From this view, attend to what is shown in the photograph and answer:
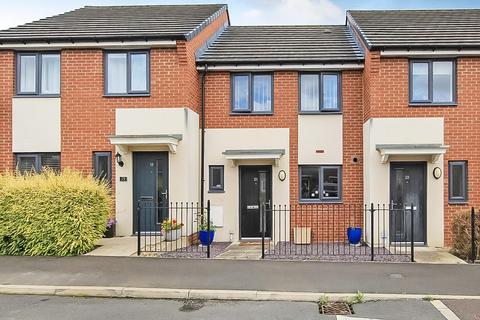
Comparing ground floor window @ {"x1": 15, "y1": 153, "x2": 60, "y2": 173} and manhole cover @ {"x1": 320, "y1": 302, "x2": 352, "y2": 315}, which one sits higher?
ground floor window @ {"x1": 15, "y1": 153, "x2": 60, "y2": 173}

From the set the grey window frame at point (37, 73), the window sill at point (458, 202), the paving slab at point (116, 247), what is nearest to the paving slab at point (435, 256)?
the window sill at point (458, 202)

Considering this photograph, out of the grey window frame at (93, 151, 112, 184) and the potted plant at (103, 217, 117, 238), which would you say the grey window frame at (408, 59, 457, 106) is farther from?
the potted plant at (103, 217, 117, 238)

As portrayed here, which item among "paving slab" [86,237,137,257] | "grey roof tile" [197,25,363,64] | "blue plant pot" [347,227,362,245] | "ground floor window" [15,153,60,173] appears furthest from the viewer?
"grey roof tile" [197,25,363,64]

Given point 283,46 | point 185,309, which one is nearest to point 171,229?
point 185,309

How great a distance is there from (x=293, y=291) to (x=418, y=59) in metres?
8.04

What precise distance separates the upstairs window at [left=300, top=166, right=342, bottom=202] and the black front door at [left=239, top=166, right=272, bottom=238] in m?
1.05

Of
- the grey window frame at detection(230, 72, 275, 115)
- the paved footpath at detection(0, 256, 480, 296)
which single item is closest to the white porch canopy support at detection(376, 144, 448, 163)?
the paved footpath at detection(0, 256, 480, 296)

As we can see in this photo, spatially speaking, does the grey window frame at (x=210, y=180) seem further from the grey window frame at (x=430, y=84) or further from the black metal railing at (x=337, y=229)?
the grey window frame at (x=430, y=84)

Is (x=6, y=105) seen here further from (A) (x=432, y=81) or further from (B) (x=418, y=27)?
(B) (x=418, y=27)

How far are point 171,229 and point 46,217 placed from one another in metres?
2.89

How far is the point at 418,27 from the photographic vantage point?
14.0m

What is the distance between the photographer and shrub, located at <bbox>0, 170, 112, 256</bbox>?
394 inches

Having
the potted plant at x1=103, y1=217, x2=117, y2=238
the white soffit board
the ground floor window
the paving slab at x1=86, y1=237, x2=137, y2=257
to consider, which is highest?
the white soffit board

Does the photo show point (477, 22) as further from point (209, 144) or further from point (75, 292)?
point (75, 292)
